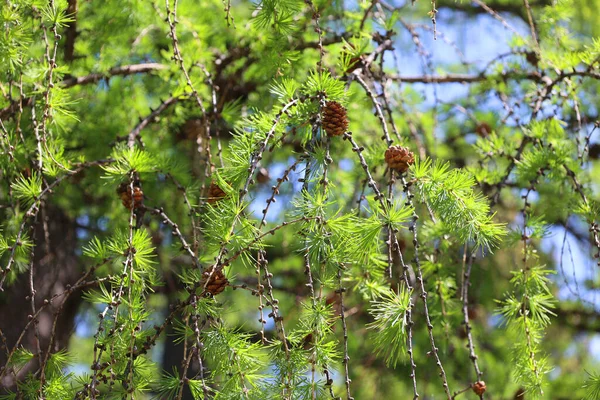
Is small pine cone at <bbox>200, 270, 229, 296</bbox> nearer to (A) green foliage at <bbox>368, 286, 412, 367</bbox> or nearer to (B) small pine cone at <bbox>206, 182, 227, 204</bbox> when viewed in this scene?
(B) small pine cone at <bbox>206, 182, 227, 204</bbox>

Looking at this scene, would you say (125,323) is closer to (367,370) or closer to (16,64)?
(16,64)

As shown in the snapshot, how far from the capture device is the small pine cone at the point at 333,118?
1.38 meters

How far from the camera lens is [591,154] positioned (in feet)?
9.17

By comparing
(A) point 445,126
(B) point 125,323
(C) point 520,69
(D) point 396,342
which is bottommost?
(B) point 125,323

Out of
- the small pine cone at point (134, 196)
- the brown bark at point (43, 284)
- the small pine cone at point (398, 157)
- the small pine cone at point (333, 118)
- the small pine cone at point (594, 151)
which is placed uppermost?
the small pine cone at point (594, 151)

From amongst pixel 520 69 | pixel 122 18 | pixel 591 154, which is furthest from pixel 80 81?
pixel 591 154

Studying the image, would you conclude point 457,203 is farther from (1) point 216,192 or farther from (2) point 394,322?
(1) point 216,192

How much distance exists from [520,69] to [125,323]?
1.50 m

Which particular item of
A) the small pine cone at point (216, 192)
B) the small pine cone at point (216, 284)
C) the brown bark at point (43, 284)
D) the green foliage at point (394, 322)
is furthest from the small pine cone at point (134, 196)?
the brown bark at point (43, 284)

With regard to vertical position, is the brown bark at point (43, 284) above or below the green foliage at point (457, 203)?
below

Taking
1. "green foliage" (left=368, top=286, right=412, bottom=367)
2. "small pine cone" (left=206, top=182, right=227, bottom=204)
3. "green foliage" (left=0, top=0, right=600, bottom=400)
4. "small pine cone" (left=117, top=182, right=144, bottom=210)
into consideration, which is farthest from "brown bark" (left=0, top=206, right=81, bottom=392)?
"green foliage" (left=368, top=286, right=412, bottom=367)

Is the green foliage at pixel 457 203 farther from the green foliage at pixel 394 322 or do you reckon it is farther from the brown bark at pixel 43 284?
the brown bark at pixel 43 284

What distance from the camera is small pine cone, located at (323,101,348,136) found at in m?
1.38

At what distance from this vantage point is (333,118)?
1.38 meters
